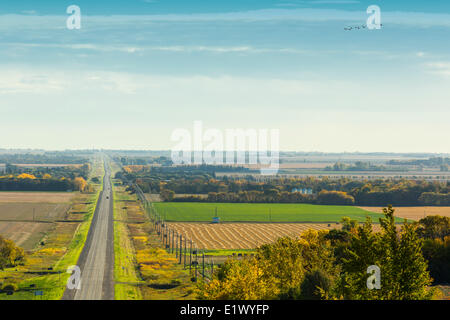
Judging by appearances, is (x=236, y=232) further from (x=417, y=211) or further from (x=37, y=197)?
(x=37, y=197)

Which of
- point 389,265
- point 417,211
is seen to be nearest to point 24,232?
point 389,265

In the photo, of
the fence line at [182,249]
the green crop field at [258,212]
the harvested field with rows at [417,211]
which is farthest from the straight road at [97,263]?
the harvested field with rows at [417,211]

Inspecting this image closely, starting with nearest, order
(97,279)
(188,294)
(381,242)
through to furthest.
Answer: (381,242) < (188,294) < (97,279)

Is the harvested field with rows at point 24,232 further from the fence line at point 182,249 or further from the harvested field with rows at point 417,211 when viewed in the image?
the harvested field with rows at point 417,211
